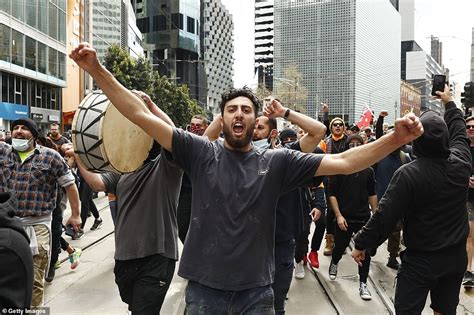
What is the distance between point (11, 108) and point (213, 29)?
345 feet

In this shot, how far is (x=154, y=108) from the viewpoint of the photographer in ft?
10.2

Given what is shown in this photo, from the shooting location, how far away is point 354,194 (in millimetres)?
5691

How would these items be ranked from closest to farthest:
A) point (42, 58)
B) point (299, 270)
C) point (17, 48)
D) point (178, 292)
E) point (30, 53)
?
point (178, 292) → point (299, 270) → point (17, 48) → point (30, 53) → point (42, 58)

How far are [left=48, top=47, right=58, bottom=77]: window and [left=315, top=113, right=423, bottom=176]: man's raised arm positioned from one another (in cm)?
3044

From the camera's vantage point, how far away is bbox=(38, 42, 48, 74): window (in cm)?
2816

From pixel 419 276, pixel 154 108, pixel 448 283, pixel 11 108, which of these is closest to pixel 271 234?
pixel 154 108

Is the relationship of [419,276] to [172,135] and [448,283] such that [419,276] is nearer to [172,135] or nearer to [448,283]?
[448,283]

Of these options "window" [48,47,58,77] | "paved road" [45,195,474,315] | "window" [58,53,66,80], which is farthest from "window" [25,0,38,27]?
"paved road" [45,195,474,315]

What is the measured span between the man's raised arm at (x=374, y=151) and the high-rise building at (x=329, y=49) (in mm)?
101821

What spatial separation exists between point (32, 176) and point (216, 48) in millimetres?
127958

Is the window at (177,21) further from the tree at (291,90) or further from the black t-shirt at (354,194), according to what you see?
the black t-shirt at (354,194)

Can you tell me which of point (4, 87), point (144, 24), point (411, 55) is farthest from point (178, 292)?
point (411, 55)

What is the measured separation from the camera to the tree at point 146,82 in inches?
1228

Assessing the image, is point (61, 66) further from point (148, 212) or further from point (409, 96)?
point (409, 96)
